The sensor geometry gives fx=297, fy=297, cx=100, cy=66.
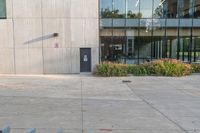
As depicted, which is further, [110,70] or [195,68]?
[195,68]

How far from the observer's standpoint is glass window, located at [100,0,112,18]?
24.3 meters

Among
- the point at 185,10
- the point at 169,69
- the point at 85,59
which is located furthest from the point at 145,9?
the point at 85,59

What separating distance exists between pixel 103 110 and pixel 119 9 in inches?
632

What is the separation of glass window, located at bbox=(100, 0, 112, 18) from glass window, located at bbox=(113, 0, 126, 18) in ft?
1.39

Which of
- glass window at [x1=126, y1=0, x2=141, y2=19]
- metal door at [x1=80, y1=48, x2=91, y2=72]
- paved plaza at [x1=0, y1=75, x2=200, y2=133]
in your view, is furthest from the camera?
glass window at [x1=126, y1=0, x2=141, y2=19]

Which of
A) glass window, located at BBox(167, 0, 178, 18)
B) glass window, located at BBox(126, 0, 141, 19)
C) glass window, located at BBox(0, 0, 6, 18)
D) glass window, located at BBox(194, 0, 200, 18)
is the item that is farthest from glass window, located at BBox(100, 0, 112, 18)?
glass window, located at BBox(0, 0, 6, 18)

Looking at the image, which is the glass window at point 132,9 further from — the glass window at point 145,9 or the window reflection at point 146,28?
the glass window at point 145,9

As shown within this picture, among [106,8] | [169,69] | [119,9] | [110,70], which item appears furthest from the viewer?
[119,9]

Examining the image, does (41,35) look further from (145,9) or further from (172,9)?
(172,9)

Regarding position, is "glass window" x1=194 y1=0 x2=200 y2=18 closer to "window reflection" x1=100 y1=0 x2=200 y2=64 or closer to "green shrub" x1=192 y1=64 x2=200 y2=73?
"window reflection" x1=100 y1=0 x2=200 y2=64

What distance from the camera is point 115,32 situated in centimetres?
2469

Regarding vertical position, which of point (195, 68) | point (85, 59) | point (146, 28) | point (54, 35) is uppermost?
point (146, 28)

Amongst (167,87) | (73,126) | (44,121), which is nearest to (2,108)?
(44,121)

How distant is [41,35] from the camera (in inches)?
901
